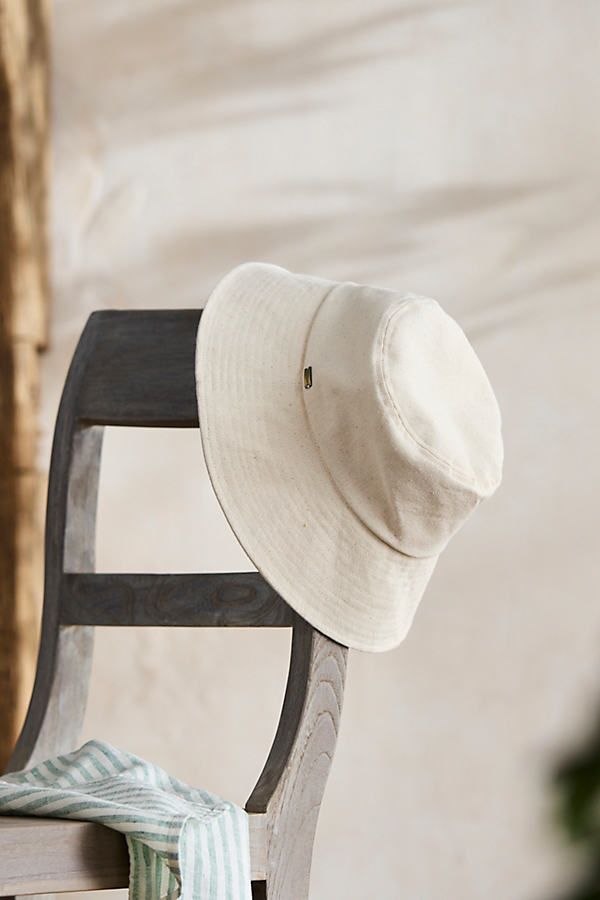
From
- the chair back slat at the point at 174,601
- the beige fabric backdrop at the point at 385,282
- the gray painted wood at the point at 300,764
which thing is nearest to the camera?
the gray painted wood at the point at 300,764

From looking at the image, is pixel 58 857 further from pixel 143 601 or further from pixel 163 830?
pixel 143 601

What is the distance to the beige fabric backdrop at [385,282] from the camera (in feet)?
5.12

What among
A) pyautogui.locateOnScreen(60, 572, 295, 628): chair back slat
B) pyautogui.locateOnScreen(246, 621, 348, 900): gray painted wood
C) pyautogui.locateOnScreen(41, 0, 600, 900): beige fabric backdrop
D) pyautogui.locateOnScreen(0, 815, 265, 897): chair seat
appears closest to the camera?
pyautogui.locateOnScreen(0, 815, 265, 897): chair seat

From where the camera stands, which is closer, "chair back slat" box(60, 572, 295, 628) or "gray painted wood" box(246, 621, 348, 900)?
"gray painted wood" box(246, 621, 348, 900)

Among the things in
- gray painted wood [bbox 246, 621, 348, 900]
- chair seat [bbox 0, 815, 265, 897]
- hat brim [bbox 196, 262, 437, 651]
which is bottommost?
gray painted wood [bbox 246, 621, 348, 900]

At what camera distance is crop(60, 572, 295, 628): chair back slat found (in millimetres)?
878

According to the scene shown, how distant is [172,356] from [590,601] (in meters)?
0.82

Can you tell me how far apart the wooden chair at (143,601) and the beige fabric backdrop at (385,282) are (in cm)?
64

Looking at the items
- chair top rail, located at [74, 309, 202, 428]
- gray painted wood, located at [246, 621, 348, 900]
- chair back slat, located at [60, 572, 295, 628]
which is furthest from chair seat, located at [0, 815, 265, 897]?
chair top rail, located at [74, 309, 202, 428]

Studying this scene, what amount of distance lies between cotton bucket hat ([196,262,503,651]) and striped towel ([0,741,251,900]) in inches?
6.6

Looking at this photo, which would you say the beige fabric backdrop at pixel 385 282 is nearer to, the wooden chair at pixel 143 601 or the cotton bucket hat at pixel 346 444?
the wooden chair at pixel 143 601

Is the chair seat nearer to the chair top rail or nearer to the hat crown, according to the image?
the hat crown

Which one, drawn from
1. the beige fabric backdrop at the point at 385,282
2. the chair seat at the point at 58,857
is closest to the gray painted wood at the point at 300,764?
the chair seat at the point at 58,857

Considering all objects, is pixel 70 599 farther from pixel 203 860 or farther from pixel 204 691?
pixel 204 691
